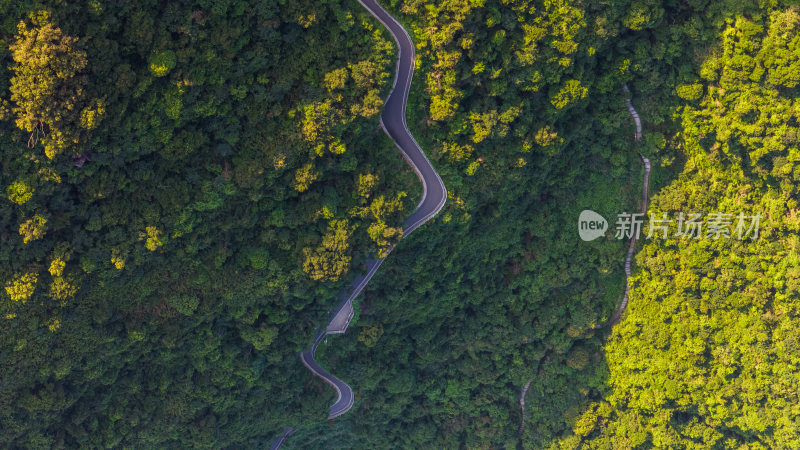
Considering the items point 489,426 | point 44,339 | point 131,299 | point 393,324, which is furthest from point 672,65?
point 44,339
